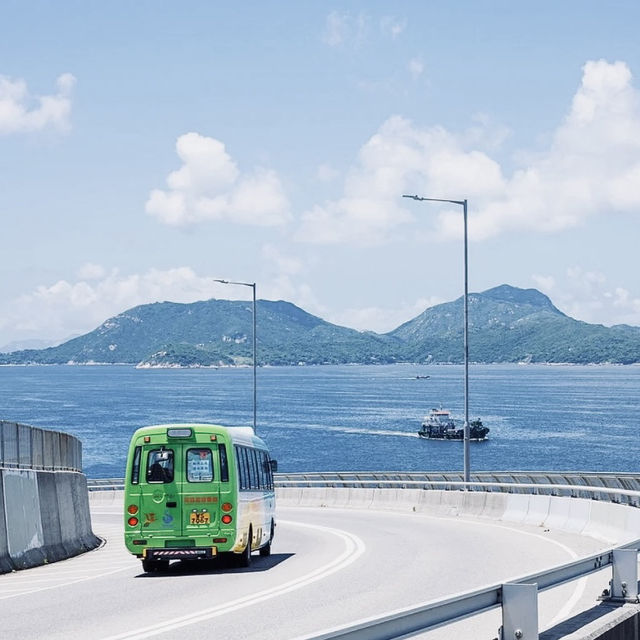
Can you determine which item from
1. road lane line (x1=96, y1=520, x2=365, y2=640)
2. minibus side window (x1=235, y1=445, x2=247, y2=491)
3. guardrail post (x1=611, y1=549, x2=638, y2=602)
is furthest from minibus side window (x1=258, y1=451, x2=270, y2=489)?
guardrail post (x1=611, y1=549, x2=638, y2=602)

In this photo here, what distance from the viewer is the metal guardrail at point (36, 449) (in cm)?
2055

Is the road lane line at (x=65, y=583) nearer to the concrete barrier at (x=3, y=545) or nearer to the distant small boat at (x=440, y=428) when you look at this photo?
the concrete barrier at (x=3, y=545)

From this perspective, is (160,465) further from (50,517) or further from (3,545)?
(50,517)

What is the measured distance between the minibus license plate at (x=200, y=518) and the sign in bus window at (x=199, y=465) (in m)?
0.55

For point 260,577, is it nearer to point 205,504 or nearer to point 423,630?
point 205,504

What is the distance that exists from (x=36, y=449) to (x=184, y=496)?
4364 millimetres

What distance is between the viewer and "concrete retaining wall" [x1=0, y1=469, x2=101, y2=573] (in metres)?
19.0

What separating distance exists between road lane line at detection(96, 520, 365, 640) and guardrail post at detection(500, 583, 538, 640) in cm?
427

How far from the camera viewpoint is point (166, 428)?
777 inches

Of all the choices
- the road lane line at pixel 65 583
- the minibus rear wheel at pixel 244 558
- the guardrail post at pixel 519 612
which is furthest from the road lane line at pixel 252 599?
the guardrail post at pixel 519 612

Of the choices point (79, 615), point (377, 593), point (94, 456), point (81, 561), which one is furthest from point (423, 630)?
point (94, 456)

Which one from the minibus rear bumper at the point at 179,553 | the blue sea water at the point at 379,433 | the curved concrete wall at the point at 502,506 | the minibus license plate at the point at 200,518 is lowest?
the blue sea water at the point at 379,433

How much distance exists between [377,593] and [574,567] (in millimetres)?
5538

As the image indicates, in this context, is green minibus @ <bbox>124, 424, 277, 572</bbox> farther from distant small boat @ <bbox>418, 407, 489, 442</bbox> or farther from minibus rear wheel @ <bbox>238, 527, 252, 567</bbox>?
distant small boat @ <bbox>418, 407, 489, 442</bbox>
